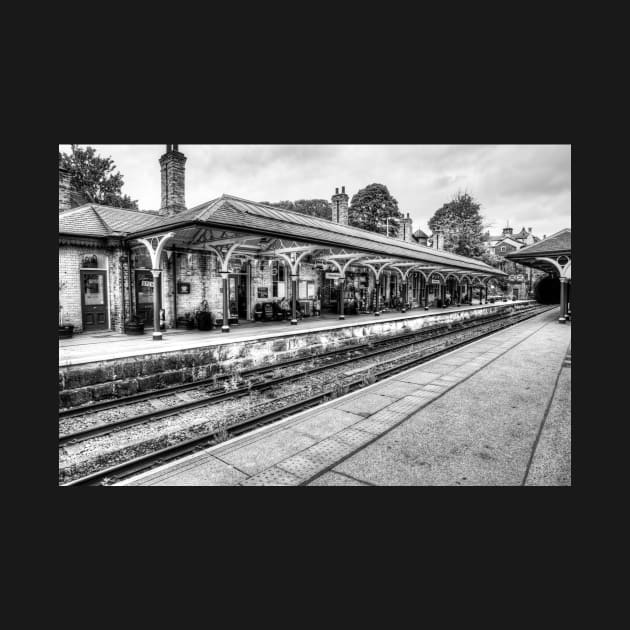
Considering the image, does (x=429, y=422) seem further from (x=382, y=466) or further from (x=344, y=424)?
(x=382, y=466)

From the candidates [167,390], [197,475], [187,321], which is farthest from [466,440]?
[187,321]

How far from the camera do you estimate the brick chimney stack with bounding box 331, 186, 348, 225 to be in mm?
25734

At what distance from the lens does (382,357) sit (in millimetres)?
12039

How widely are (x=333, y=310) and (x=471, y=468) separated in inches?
723

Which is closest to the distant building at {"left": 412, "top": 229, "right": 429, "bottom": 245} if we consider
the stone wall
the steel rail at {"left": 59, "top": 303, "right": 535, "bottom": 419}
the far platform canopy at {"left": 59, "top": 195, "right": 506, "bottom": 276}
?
the far platform canopy at {"left": 59, "top": 195, "right": 506, "bottom": 276}

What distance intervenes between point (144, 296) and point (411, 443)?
11.3 metres

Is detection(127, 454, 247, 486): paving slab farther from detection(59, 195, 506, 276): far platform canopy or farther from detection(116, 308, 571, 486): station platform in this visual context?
detection(59, 195, 506, 276): far platform canopy

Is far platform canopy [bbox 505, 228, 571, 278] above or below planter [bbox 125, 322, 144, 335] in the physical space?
above

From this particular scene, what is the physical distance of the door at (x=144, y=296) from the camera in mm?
12727

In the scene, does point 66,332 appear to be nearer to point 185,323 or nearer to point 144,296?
point 144,296

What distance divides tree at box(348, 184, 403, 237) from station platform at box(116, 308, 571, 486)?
→ 44.4 metres

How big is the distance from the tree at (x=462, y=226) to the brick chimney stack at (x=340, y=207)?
2372 cm

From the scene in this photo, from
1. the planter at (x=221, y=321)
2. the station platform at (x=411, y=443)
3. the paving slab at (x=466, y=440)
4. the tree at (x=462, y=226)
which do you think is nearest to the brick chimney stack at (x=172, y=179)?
the planter at (x=221, y=321)

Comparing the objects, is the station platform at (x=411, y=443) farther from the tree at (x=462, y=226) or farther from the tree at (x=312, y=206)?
the tree at (x=312, y=206)
